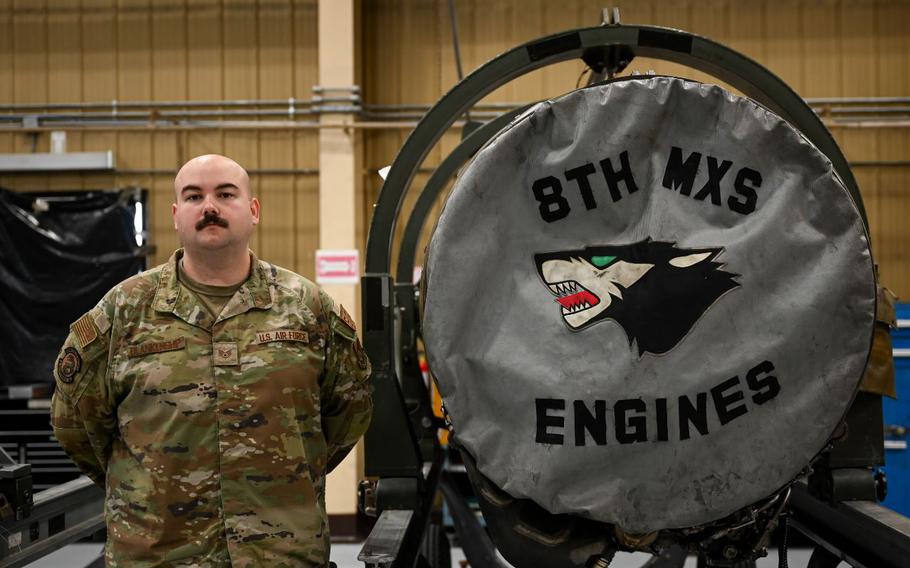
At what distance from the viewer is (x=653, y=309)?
56.4 inches

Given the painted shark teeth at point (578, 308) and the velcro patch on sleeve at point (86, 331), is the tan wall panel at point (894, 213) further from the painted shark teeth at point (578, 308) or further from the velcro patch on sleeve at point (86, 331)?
the velcro patch on sleeve at point (86, 331)

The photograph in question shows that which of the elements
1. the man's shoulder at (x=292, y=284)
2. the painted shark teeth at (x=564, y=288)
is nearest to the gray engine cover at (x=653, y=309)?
the painted shark teeth at (x=564, y=288)

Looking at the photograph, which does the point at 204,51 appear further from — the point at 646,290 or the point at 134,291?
the point at 646,290

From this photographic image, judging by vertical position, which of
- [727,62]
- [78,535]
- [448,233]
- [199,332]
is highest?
[727,62]

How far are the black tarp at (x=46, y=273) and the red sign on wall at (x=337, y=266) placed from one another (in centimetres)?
171

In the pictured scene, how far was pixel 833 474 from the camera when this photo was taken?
2020 mm

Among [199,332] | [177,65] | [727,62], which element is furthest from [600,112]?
[177,65]

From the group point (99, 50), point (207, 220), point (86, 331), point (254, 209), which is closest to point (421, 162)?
point (254, 209)

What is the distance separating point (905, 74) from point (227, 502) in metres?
7.38

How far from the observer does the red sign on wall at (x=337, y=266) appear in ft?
21.3

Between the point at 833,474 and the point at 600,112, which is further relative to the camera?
the point at 833,474

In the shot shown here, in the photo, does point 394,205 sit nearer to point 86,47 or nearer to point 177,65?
point 177,65

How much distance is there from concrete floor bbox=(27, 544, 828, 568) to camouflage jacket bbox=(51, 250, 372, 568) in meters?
3.28

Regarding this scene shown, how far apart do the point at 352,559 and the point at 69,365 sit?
4.14 meters
